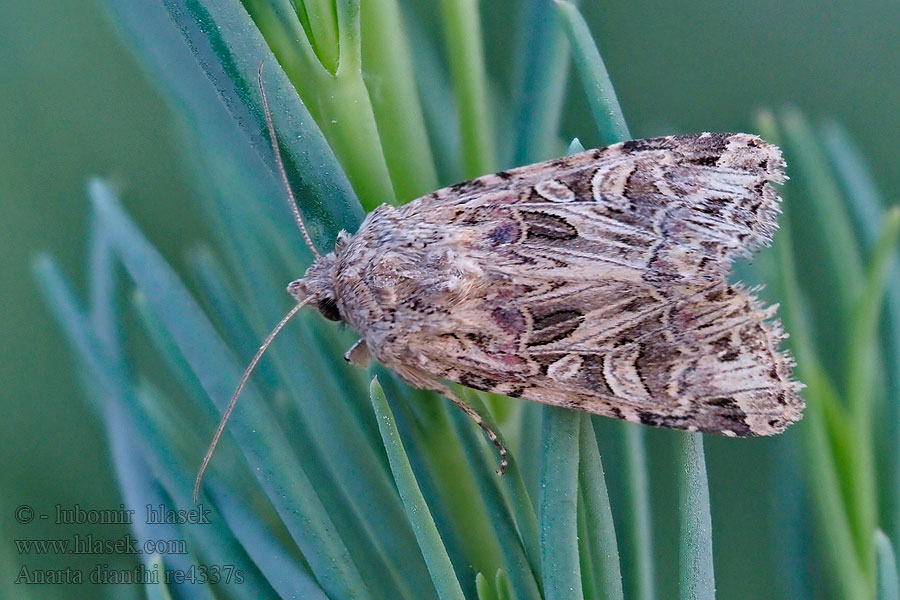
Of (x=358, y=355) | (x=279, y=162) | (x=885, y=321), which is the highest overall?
(x=279, y=162)

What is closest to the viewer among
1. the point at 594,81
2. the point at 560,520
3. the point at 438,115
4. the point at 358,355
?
the point at 560,520

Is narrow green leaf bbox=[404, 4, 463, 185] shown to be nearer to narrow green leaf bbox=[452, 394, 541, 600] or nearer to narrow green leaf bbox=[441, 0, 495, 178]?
narrow green leaf bbox=[441, 0, 495, 178]

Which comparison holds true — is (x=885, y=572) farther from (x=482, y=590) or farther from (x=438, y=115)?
(x=438, y=115)

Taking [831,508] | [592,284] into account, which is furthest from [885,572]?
[592,284]

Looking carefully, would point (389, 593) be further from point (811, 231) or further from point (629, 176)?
point (811, 231)

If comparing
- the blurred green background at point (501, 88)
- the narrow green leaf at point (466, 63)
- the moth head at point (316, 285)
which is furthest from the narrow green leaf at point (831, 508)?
the moth head at point (316, 285)

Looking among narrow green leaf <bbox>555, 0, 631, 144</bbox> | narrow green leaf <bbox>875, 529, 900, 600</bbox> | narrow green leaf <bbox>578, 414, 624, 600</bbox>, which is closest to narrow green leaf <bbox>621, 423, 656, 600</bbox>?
narrow green leaf <bbox>578, 414, 624, 600</bbox>

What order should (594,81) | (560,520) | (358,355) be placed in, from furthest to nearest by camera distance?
(358,355), (594,81), (560,520)
